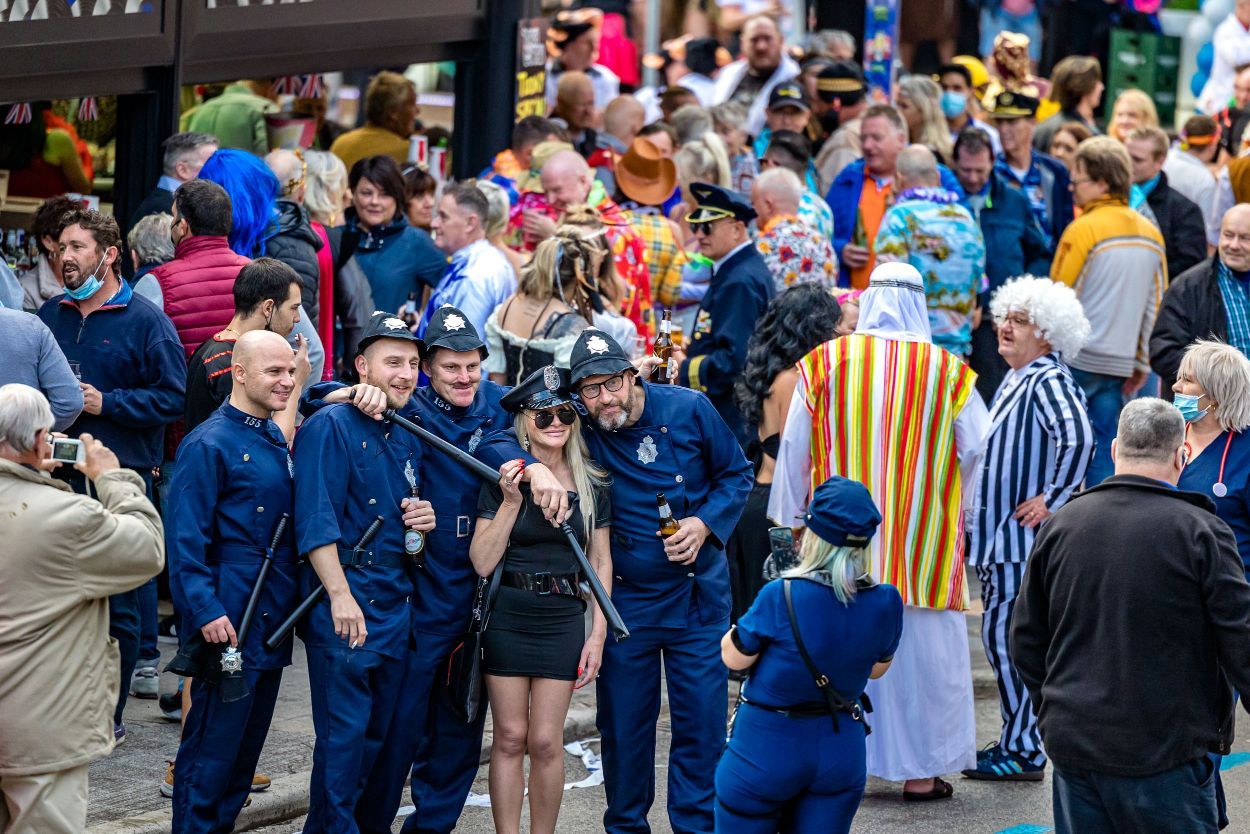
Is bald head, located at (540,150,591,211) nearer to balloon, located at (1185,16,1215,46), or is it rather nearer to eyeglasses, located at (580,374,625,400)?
eyeglasses, located at (580,374,625,400)

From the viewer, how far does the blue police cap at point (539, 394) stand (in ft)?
20.1

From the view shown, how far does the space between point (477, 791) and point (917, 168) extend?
193 inches

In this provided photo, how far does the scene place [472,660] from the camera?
6.12 metres

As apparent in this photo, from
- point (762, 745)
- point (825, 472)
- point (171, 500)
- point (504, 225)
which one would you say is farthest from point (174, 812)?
point (504, 225)

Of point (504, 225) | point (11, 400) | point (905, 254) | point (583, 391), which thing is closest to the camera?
point (11, 400)

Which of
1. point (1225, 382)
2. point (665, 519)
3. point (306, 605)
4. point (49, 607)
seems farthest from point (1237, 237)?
point (49, 607)

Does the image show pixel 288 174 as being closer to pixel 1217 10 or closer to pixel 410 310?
pixel 410 310

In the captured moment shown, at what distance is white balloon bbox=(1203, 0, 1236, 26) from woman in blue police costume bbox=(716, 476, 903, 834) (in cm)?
1588

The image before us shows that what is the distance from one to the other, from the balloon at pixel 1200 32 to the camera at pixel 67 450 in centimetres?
1662

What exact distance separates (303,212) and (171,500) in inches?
112

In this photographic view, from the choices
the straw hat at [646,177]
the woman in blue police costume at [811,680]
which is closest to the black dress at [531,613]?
the woman in blue police costume at [811,680]

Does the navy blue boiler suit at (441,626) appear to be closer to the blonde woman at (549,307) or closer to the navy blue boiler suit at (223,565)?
the navy blue boiler suit at (223,565)

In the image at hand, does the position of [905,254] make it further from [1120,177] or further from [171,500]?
[171,500]

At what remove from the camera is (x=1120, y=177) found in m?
10.4
